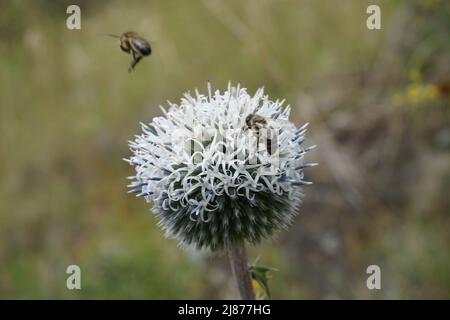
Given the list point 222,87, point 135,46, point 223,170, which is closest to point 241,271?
point 223,170

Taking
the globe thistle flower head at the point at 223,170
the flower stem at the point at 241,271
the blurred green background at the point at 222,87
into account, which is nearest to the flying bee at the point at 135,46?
the globe thistle flower head at the point at 223,170

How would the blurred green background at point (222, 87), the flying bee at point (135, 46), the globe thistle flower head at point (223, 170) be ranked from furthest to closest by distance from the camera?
the blurred green background at point (222, 87)
the flying bee at point (135, 46)
the globe thistle flower head at point (223, 170)

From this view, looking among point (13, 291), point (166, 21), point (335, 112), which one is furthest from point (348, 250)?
point (166, 21)

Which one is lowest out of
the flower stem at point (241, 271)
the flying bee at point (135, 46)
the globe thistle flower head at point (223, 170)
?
the flower stem at point (241, 271)

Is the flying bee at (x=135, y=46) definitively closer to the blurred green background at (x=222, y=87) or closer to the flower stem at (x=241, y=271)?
the flower stem at (x=241, y=271)

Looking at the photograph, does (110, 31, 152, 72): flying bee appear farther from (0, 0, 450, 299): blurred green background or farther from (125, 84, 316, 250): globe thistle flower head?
(0, 0, 450, 299): blurred green background

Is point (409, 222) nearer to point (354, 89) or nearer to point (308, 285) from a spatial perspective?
point (308, 285)
